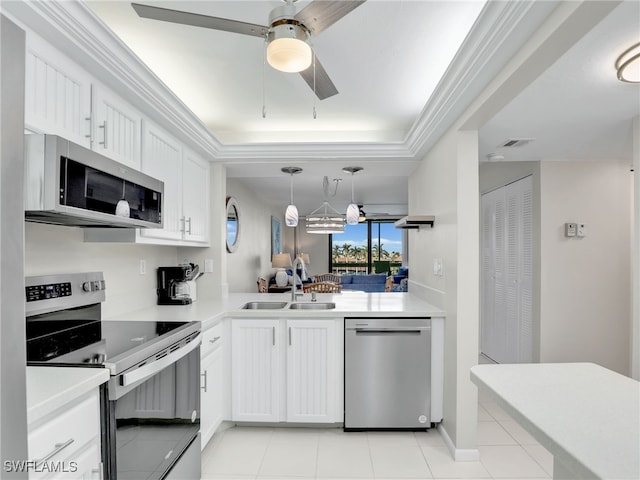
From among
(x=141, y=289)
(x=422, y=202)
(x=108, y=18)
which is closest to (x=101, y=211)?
(x=108, y=18)

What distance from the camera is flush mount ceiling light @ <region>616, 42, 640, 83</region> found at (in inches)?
61.3

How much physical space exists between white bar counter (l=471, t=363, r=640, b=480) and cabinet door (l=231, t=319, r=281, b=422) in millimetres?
1788

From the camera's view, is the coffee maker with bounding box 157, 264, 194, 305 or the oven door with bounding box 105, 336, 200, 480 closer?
the oven door with bounding box 105, 336, 200, 480

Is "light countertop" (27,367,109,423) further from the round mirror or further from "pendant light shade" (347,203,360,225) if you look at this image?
"pendant light shade" (347,203,360,225)

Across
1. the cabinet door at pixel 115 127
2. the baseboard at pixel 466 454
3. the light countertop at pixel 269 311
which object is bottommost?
the baseboard at pixel 466 454

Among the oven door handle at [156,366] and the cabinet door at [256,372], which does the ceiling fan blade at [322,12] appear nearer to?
the oven door handle at [156,366]

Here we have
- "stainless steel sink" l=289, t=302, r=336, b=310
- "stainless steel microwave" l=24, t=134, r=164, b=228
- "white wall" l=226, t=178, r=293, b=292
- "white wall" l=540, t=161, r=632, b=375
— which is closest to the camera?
"stainless steel microwave" l=24, t=134, r=164, b=228

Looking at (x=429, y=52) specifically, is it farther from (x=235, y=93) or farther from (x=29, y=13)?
(x=29, y=13)

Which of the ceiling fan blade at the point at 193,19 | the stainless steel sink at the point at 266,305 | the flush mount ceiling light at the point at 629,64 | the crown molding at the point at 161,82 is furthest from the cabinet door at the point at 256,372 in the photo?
the flush mount ceiling light at the point at 629,64

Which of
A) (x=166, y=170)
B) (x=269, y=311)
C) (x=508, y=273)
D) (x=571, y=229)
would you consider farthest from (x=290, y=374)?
(x=571, y=229)

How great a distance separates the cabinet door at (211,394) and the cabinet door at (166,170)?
876 mm

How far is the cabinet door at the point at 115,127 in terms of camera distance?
5.70 feet

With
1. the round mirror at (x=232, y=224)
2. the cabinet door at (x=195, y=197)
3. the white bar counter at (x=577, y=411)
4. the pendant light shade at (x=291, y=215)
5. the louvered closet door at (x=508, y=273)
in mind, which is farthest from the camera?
the round mirror at (x=232, y=224)

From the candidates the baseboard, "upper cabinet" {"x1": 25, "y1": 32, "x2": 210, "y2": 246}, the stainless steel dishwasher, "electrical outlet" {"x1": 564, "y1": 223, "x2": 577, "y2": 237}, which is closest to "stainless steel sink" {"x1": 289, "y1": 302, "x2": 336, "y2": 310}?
the stainless steel dishwasher
